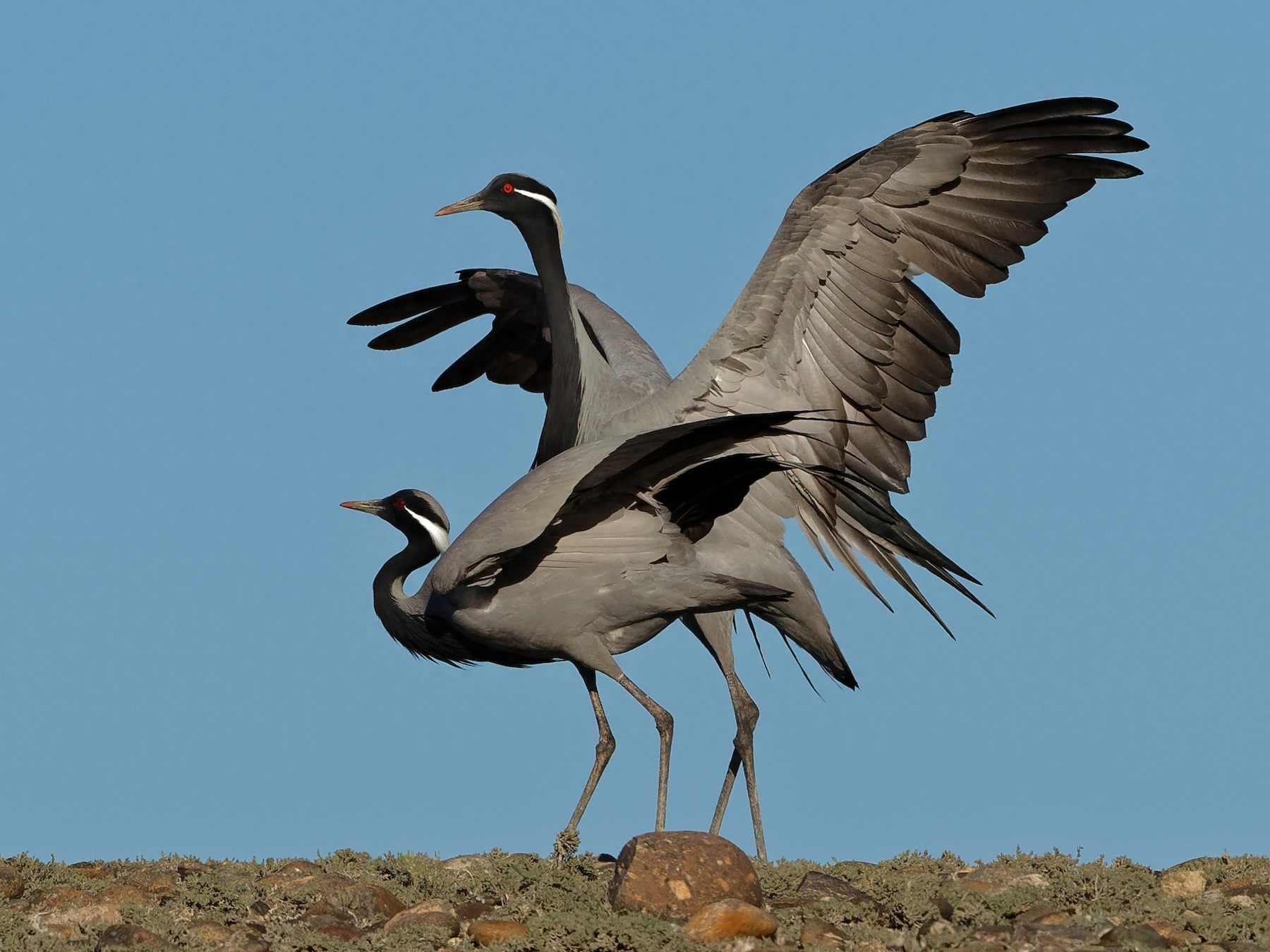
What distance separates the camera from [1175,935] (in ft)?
19.3

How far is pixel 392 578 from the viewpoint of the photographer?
8.18 metres

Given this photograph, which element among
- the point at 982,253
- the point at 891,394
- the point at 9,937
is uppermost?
the point at 982,253

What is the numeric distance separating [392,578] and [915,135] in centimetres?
362

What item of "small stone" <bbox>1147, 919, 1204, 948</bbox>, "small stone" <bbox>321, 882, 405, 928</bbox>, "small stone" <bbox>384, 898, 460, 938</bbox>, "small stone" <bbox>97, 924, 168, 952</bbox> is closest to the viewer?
"small stone" <bbox>1147, 919, 1204, 948</bbox>

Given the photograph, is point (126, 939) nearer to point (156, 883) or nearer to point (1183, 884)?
point (156, 883)

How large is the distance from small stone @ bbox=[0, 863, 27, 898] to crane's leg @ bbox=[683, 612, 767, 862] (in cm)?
354

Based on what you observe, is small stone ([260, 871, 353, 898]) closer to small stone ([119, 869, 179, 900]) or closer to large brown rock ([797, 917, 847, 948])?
small stone ([119, 869, 179, 900])

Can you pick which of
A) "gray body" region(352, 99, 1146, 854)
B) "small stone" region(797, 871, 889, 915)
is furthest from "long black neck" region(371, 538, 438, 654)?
"small stone" region(797, 871, 889, 915)

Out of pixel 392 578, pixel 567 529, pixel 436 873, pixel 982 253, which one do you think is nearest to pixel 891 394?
pixel 982 253

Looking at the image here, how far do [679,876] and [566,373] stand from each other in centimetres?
381

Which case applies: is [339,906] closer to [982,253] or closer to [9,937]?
[9,937]

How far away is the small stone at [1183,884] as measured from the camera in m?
6.90

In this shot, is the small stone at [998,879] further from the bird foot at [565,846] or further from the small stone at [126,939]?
the small stone at [126,939]

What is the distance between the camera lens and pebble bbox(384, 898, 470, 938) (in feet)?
19.7
